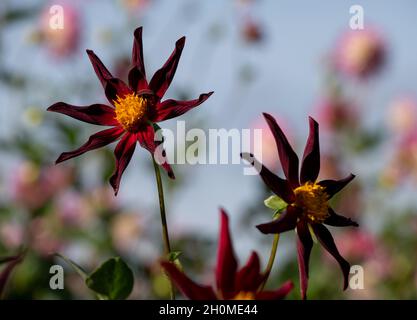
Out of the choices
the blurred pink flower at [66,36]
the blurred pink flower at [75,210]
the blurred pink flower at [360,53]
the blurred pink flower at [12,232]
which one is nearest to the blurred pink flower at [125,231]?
the blurred pink flower at [75,210]

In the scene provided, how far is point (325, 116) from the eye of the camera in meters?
1.70

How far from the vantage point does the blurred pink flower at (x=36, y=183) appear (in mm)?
1354

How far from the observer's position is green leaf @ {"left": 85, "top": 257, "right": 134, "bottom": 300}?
1.16 feet

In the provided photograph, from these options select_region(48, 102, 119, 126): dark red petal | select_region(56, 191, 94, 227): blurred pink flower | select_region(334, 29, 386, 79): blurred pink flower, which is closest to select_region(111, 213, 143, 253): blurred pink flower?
select_region(56, 191, 94, 227): blurred pink flower

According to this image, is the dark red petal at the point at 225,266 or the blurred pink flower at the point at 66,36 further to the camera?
the blurred pink flower at the point at 66,36

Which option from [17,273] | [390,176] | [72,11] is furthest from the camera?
[72,11]

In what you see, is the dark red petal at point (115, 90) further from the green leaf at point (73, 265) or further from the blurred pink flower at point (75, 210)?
the blurred pink flower at point (75, 210)

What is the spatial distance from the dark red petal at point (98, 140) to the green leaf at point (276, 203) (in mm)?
72

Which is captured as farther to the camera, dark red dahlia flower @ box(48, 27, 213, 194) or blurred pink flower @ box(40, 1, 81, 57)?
blurred pink flower @ box(40, 1, 81, 57)

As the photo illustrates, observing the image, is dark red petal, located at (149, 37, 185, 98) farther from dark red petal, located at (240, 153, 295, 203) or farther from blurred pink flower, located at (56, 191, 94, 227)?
blurred pink flower, located at (56, 191, 94, 227)

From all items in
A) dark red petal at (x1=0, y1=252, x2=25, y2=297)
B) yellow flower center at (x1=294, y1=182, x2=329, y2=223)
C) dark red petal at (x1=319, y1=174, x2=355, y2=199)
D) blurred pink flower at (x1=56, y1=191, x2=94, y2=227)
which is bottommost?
dark red petal at (x1=0, y1=252, x2=25, y2=297)
